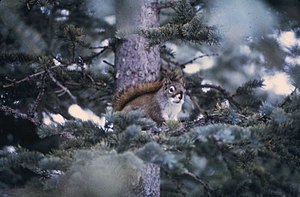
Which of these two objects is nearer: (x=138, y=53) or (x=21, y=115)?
(x=21, y=115)

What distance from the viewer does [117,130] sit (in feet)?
6.28

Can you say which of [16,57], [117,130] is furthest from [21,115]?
[117,130]

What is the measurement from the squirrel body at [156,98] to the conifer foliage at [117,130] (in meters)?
0.13

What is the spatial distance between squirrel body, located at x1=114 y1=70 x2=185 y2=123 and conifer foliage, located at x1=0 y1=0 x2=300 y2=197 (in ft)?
0.42

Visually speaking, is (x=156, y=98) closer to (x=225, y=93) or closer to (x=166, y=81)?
(x=166, y=81)

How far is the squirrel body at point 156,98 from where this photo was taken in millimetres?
2977

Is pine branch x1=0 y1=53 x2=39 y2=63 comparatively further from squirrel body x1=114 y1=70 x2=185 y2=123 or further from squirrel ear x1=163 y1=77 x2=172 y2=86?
squirrel ear x1=163 y1=77 x2=172 y2=86

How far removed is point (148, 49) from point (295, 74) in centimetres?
77

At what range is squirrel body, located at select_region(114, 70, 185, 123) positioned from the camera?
9.77 ft

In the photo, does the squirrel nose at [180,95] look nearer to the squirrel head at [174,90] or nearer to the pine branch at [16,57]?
the squirrel head at [174,90]

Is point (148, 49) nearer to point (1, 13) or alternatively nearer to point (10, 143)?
point (1, 13)

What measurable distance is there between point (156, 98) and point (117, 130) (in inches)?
50.5

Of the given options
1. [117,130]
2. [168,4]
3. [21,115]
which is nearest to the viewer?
[117,130]

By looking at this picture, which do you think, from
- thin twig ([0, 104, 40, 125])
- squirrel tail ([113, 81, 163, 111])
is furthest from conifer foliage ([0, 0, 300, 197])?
squirrel tail ([113, 81, 163, 111])
